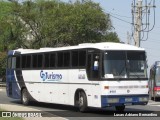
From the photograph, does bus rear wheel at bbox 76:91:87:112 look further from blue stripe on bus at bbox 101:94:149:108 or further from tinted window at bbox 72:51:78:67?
blue stripe on bus at bbox 101:94:149:108

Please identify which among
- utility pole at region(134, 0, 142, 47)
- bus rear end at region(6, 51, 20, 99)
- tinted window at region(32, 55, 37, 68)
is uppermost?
utility pole at region(134, 0, 142, 47)

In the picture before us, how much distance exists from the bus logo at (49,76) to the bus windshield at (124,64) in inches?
160

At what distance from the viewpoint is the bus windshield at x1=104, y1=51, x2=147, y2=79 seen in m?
21.3

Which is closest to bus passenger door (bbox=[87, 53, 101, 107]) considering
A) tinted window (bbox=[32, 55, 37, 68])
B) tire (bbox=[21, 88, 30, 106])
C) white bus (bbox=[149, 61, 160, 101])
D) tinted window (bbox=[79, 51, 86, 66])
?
tinted window (bbox=[79, 51, 86, 66])

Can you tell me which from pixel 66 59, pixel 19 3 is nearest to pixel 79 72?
pixel 66 59

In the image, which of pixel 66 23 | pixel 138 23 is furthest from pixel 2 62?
pixel 138 23

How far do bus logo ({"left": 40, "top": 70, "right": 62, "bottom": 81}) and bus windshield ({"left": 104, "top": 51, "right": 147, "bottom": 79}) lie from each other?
406 cm

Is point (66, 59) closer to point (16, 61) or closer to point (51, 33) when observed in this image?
point (16, 61)

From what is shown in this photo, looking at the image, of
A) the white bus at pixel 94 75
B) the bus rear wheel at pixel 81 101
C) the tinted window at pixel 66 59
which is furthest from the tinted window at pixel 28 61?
the bus rear wheel at pixel 81 101

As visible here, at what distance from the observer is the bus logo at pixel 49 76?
82.3 feet

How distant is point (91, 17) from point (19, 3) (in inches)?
460

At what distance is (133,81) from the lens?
2167 cm

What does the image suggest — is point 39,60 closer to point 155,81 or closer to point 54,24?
point 155,81

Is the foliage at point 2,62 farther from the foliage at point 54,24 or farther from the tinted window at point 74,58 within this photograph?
the tinted window at point 74,58
